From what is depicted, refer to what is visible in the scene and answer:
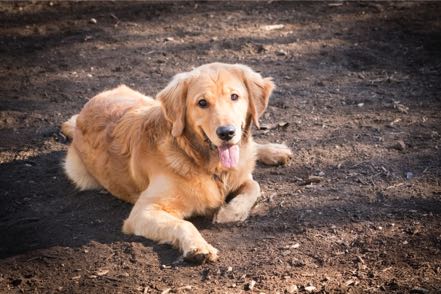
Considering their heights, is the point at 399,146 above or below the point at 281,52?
below

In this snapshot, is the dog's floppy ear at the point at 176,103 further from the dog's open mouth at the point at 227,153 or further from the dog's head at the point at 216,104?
the dog's open mouth at the point at 227,153

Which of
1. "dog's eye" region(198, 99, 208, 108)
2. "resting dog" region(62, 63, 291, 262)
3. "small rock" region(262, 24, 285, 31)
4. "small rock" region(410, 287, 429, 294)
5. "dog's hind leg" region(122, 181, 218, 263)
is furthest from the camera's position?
"small rock" region(262, 24, 285, 31)

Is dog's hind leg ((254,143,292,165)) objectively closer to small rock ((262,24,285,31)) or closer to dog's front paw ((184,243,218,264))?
dog's front paw ((184,243,218,264))

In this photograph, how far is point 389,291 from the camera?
13.2 feet

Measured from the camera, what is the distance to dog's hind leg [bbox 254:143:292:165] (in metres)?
6.06

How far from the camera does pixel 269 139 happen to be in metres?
6.66

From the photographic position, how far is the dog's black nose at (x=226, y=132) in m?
4.68

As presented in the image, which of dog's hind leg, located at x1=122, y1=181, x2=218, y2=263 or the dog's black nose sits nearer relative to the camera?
dog's hind leg, located at x1=122, y1=181, x2=218, y2=263

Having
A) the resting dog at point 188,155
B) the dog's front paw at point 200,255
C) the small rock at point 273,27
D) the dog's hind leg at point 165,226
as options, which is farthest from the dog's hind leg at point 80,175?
the small rock at point 273,27

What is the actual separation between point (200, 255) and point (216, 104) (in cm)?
130

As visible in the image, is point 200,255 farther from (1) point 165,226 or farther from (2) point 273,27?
(2) point 273,27

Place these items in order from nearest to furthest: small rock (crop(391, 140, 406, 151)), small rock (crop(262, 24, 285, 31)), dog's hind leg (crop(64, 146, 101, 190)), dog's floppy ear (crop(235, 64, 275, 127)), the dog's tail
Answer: dog's floppy ear (crop(235, 64, 275, 127)) → dog's hind leg (crop(64, 146, 101, 190)) → small rock (crop(391, 140, 406, 151)) → the dog's tail → small rock (crop(262, 24, 285, 31))

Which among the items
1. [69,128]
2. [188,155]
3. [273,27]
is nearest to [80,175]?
[69,128]

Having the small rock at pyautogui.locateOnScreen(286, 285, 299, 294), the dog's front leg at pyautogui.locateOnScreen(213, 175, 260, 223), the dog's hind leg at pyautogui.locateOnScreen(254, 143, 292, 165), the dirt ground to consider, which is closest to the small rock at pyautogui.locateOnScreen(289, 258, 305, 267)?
the dirt ground
